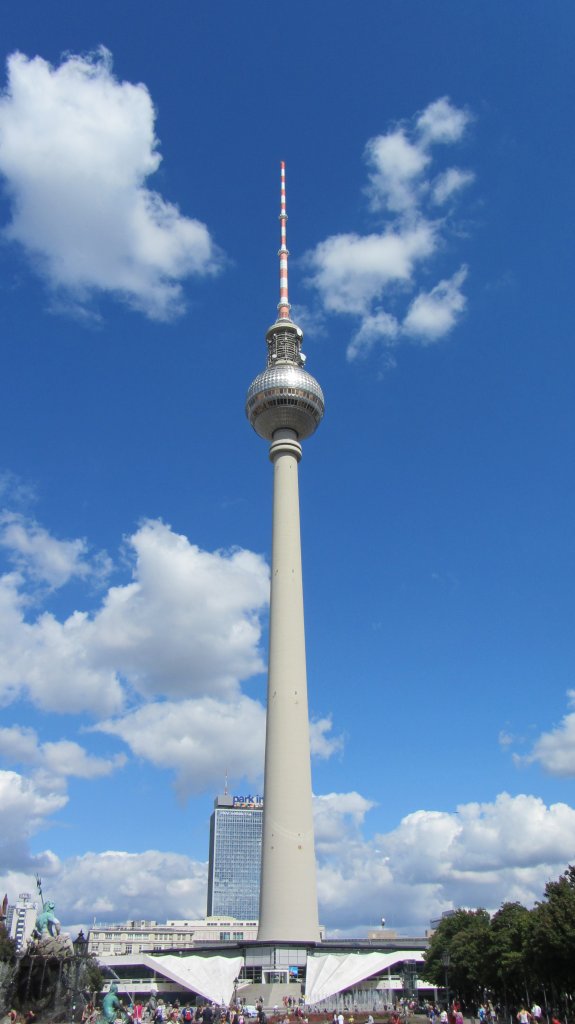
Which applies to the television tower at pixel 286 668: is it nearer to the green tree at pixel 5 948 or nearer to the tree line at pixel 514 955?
the tree line at pixel 514 955

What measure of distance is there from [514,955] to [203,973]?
925 inches

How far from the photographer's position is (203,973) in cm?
6581

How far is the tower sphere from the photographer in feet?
317

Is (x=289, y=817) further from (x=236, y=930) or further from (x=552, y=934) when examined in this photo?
(x=236, y=930)

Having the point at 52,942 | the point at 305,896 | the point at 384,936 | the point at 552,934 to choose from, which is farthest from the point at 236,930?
the point at 52,942

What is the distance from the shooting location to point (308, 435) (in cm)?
10081

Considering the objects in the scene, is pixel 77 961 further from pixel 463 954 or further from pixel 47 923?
pixel 463 954

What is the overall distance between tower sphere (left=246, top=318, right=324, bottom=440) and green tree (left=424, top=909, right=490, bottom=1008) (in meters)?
52.9

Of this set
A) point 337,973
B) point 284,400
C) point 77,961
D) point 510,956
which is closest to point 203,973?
point 337,973

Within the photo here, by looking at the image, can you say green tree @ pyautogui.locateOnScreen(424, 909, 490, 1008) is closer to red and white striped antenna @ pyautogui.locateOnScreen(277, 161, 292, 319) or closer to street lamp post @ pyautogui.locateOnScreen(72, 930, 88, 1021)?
street lamp post @ pyautogui.locateOnScreen(72, 930, 88, 1021)

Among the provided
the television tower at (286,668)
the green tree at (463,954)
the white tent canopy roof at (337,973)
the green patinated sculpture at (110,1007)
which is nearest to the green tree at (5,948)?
the television tower at (286,668)

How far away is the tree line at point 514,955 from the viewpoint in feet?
164

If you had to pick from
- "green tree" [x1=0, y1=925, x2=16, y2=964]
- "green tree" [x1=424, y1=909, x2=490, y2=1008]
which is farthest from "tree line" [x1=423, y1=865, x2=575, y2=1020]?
"green tree" [x1=0, y1=925, x2=16, y2=964]

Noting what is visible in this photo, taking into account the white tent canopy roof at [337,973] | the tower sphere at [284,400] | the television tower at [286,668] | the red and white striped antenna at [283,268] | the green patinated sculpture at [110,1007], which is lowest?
the green patinated sculpture at [110,1007]
